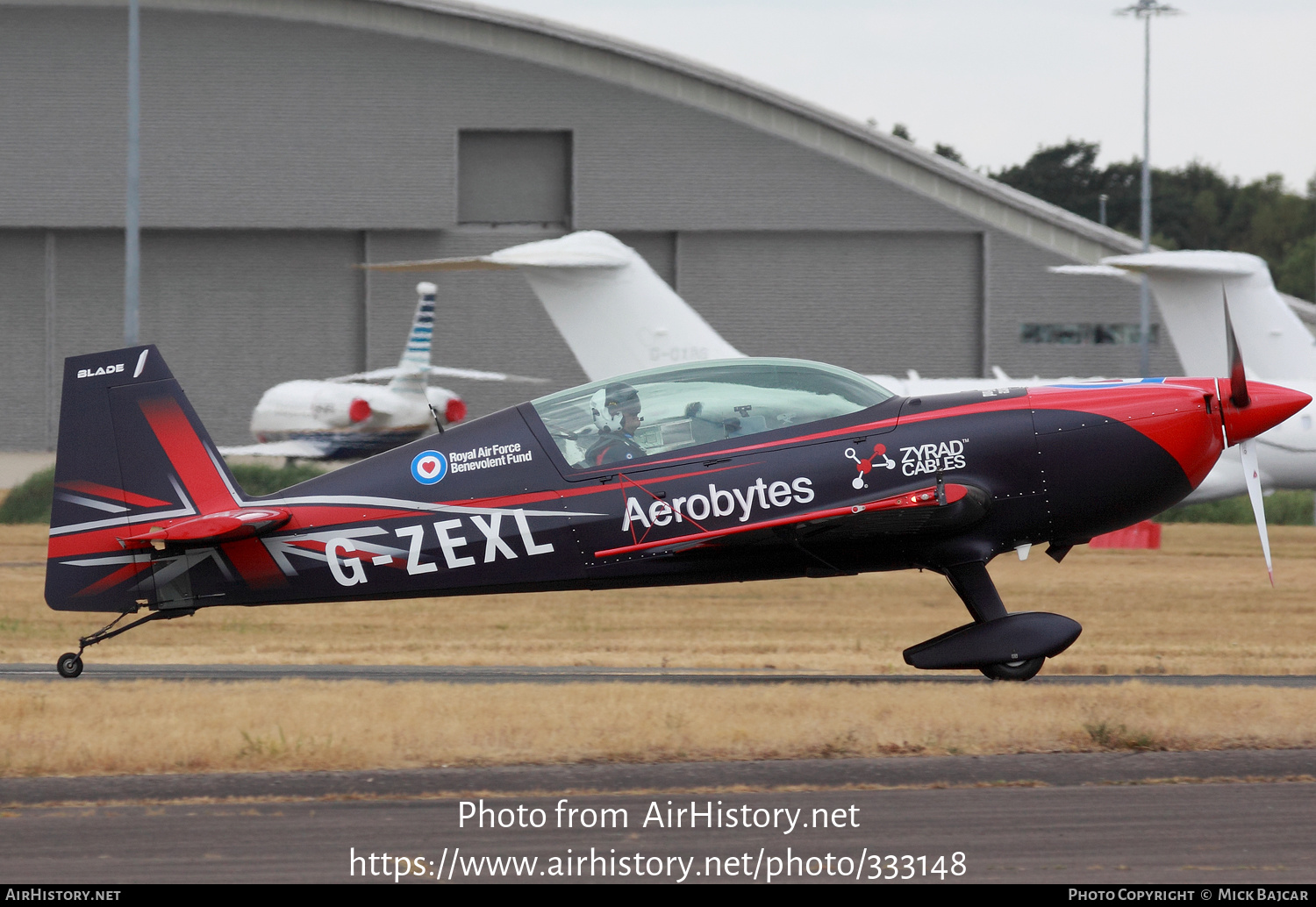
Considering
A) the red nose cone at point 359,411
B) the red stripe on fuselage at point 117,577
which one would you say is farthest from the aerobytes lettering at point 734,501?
the red nose cone at point 359,411

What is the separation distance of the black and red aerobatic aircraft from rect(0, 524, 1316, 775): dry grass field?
0.75 meters

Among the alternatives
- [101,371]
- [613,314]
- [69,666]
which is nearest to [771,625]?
[613,314]

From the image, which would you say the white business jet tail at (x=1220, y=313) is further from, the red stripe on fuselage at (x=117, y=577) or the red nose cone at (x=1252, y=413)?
the red stripe on fuselage at (x=117, y=577)

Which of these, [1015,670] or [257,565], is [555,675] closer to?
[257,565]

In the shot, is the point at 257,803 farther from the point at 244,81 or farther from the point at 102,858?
the point at 244,81

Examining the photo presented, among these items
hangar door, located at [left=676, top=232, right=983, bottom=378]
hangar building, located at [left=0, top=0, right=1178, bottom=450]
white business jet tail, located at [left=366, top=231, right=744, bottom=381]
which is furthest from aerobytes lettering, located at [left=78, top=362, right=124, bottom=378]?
hangar door, located at [left=676, top=232, right=983, bottom=378]

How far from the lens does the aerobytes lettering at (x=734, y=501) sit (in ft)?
32.8

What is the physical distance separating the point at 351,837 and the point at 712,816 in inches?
60.8

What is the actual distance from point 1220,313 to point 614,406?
14.2 meters

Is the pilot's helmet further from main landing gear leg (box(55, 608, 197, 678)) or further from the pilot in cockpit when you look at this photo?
main landing gear leg (box(55, 608, 197, 678))

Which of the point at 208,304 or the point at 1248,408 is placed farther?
the point at 208,304

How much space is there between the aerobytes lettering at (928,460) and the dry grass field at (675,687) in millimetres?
1429

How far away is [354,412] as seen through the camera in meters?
39.3
